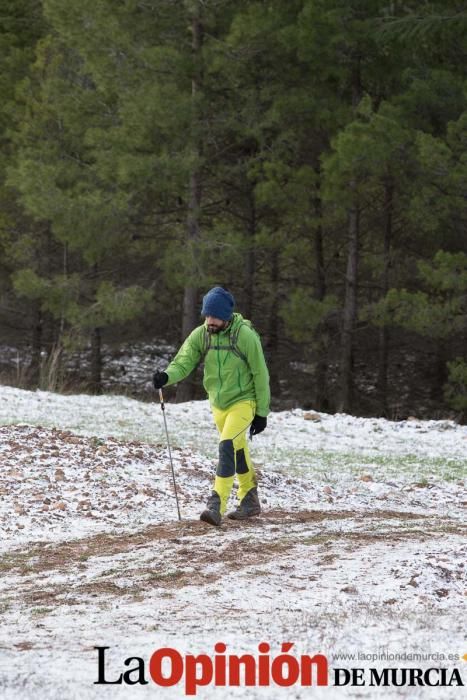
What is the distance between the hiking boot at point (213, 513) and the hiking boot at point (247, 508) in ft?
1.65

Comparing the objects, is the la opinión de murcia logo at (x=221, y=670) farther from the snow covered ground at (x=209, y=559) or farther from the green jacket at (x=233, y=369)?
the green jacket at (x=233, y=369)

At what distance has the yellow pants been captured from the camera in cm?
839

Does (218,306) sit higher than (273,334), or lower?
lower

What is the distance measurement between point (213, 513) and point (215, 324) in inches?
64.2

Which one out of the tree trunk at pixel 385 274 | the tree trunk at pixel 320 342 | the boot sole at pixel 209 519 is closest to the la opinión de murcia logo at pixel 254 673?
the boot sole at pixel 209 519

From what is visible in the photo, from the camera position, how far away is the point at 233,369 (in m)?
8.45

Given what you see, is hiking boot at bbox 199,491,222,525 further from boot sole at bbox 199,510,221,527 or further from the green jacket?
the green jacket

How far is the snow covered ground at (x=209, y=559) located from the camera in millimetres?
4691

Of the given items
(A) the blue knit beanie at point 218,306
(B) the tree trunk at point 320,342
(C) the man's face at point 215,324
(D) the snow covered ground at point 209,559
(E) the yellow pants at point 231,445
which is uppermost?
(B) the tree trunk at point 320,342

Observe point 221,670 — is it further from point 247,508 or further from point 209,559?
point 247,508

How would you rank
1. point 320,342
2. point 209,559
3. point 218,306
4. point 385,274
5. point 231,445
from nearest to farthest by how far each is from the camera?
point 209,559 → point 218,306 → point 231,445 → point 385,274 → point 320,342

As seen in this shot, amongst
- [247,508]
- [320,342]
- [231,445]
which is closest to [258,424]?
[231,445]

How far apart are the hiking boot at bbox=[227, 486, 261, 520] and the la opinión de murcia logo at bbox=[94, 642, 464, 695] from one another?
13.8 ft

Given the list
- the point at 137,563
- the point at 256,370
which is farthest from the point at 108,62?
the point at 137,563
